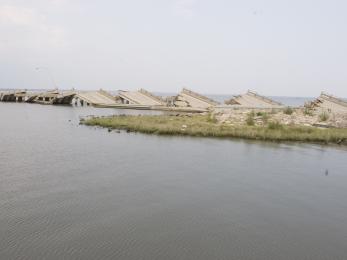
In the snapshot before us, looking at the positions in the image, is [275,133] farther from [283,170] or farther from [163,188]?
[163,188]

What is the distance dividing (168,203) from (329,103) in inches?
1442

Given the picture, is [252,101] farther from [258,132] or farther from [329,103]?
[258,132]

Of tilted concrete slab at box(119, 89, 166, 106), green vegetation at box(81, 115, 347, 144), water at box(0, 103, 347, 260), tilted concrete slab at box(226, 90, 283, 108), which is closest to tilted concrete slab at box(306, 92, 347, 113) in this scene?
tilted concrete slab at box(226, 90, 283, 108)

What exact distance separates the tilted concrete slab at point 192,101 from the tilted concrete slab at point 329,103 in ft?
48.9

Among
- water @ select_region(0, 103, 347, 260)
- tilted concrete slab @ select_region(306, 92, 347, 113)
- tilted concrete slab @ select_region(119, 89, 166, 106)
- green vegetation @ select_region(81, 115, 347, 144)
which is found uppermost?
tilted concrete slab @ select_region(306, 92, 347, 113)

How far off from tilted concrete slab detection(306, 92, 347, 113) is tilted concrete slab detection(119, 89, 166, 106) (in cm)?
2286

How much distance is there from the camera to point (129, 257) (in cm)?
854

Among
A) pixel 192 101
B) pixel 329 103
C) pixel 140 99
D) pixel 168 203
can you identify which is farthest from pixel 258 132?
pixel 140 99

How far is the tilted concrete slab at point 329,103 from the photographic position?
42.4m

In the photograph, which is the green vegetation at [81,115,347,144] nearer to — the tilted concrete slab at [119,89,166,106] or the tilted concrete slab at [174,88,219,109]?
the tilted concrete slab at [174,88,219,109]

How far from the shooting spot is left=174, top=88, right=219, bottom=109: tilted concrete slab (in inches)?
2201

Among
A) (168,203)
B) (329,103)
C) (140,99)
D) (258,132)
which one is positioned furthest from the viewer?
(140,99)

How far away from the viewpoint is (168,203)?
12.2 meters

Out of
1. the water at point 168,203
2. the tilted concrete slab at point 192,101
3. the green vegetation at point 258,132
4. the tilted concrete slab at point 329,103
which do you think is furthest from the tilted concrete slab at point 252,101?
the water at point 168,203
